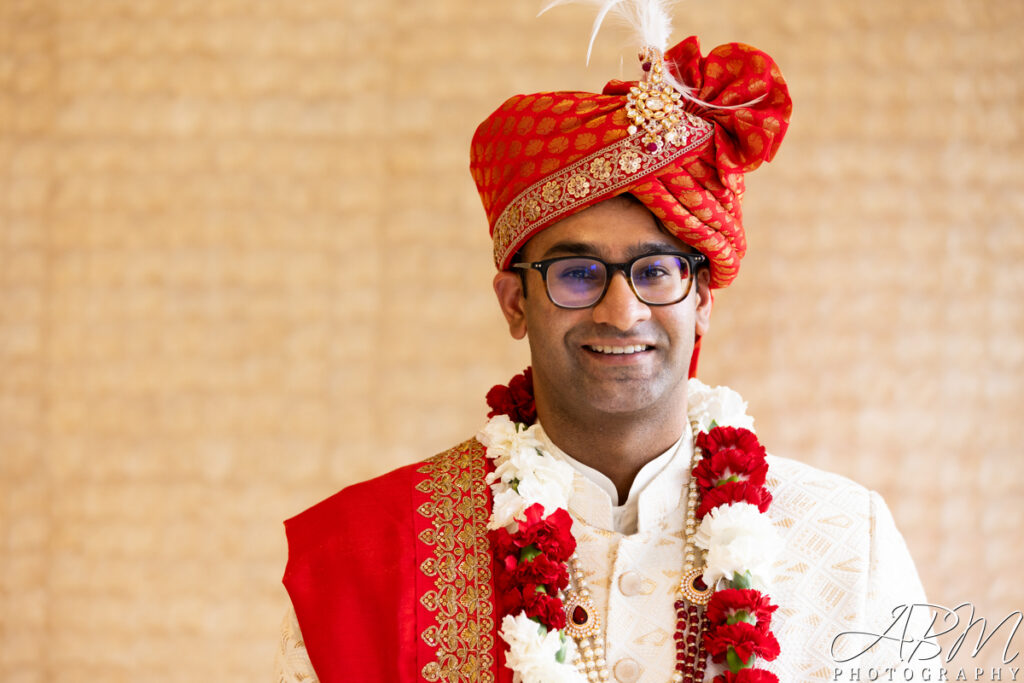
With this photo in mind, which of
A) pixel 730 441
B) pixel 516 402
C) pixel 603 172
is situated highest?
pixel 603 172

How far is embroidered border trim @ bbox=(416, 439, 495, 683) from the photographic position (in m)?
2.12

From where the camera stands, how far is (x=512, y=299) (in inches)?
96.1

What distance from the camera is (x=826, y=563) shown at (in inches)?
85.3

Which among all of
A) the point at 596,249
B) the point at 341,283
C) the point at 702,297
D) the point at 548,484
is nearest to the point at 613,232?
the point at 596,249

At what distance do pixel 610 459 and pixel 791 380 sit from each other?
56.8 inches

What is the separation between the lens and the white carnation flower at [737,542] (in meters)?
2.10

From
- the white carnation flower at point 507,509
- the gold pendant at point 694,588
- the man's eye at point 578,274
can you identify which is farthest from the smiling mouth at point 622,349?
the gold pendant at point 694,588

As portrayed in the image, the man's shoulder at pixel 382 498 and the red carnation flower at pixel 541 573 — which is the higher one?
the man's shoulder at pixel 382 498

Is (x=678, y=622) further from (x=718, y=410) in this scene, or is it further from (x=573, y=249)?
(x=573, y=249)

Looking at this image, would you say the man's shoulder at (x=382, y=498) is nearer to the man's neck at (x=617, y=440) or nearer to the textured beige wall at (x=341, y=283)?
the man's neck at (x=617, y=440)

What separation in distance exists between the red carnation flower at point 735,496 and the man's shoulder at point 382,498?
0.51 metres

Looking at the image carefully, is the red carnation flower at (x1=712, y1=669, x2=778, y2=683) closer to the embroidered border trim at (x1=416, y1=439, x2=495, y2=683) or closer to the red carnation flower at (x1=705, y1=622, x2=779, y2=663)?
the red carnation flower at (x1=705, y1=622, x2=779, y2=663)

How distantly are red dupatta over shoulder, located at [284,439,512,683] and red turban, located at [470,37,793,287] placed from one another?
0.60 m

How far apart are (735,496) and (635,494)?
0.21m
